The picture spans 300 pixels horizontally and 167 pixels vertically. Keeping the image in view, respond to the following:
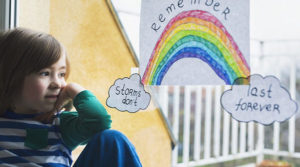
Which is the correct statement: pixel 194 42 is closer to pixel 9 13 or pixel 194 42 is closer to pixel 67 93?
pixel 67 93

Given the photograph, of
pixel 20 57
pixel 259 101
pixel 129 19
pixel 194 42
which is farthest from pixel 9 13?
pixel 259 101

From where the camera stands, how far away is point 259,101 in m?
0.70

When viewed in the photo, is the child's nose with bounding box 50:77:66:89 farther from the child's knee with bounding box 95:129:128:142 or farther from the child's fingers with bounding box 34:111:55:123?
the child's knee with bounding box 95:129:128:142

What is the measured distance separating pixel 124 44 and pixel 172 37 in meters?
0.23

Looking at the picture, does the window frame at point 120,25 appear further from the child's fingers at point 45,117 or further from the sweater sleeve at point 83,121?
the child's fingers at point 45,117

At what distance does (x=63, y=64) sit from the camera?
0.96 meters

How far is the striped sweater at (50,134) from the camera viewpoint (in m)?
0.90

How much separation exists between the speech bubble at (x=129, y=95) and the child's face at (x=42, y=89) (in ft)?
0.46

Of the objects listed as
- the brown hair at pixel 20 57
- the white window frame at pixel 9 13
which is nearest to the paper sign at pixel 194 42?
the brown hair at pixel 20 57

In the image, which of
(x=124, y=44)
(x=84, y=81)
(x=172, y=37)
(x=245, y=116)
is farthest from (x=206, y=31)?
(x=84, y=81)

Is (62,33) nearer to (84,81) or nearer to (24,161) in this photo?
(84,81)

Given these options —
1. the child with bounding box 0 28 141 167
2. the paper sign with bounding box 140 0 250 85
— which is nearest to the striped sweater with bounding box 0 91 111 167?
the child with bounding box 0 28 141 167

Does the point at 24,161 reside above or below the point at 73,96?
below

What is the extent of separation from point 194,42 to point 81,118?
0.34 metres
